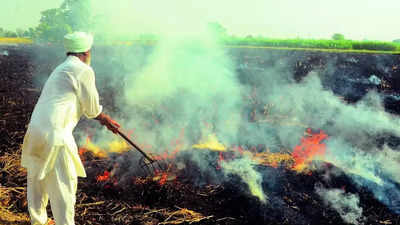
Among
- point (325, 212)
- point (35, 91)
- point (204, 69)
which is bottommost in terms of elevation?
point (325, 212)

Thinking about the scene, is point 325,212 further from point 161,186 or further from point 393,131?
point 393,131

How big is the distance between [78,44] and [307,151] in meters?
4.84

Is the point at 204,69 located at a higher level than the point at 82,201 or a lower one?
higher

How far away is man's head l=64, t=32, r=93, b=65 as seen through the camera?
3174 mm

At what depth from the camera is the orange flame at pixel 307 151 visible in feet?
18.2

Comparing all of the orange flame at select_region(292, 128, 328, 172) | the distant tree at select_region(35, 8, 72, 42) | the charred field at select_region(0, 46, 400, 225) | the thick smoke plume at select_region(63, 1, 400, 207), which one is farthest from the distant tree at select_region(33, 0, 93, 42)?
the orange flame at select_region(292, 128, 328, 172)

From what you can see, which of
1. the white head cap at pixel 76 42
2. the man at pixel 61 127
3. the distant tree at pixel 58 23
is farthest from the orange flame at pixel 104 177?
the distant tree at pixel 58 23

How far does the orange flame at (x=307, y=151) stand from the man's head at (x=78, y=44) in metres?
4.09

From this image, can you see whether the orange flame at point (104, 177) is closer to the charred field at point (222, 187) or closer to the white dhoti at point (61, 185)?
the charred field at point (222, 187)

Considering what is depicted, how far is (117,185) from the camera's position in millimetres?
4848

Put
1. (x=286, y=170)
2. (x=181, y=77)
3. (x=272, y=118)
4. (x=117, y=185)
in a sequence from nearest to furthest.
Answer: (x=117, y=185), (x=286, y=170), (x=272, y=118), (x=181, y=77)

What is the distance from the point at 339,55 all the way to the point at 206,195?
13158mm

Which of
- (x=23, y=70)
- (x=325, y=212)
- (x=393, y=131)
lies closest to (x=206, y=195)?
(x=325, y=212)

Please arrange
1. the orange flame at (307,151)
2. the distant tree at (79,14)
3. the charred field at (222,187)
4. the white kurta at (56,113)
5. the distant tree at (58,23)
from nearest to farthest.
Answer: the white kurta at (56,113), the charred field at (222,187), the orange flame at (307,151), the distant tree at (79,14), the distant tree at (58,23)
